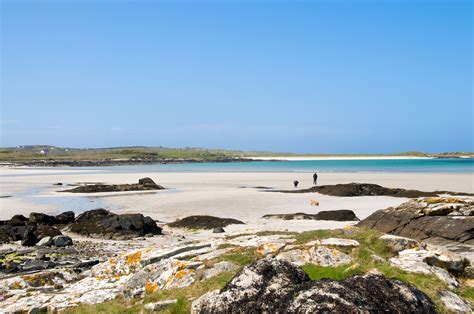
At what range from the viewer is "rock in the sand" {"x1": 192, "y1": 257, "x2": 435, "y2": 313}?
252 inches

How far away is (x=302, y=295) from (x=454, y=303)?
362 cm

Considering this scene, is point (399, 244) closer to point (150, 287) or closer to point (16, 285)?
point (150, 287)

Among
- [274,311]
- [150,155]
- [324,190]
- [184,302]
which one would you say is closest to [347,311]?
[274,311]

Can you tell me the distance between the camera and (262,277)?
25.0ft

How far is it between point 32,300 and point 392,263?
9044mm

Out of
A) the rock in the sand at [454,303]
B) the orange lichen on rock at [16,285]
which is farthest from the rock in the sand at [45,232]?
the rock in the sand at [454,303]

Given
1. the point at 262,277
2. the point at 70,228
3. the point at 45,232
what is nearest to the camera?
the point at 262,277

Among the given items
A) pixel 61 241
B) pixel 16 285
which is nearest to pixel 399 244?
pixel 16 285

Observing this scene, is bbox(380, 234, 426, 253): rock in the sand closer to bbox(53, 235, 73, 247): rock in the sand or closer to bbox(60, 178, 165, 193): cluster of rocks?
bbox(53, 235, 73, 247): rock in the sand

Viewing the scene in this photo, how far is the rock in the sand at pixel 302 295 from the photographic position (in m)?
6.39

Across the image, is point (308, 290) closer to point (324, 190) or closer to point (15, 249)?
point (15, 249)

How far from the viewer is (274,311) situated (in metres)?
6.77

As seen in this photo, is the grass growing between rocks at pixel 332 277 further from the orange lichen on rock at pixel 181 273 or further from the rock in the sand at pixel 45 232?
the rock in the sand at pixel 45 232

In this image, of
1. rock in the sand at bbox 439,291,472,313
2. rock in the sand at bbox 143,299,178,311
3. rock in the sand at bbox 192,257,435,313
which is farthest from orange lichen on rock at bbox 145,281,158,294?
rock in the sand at bbox 439,291,472,313
